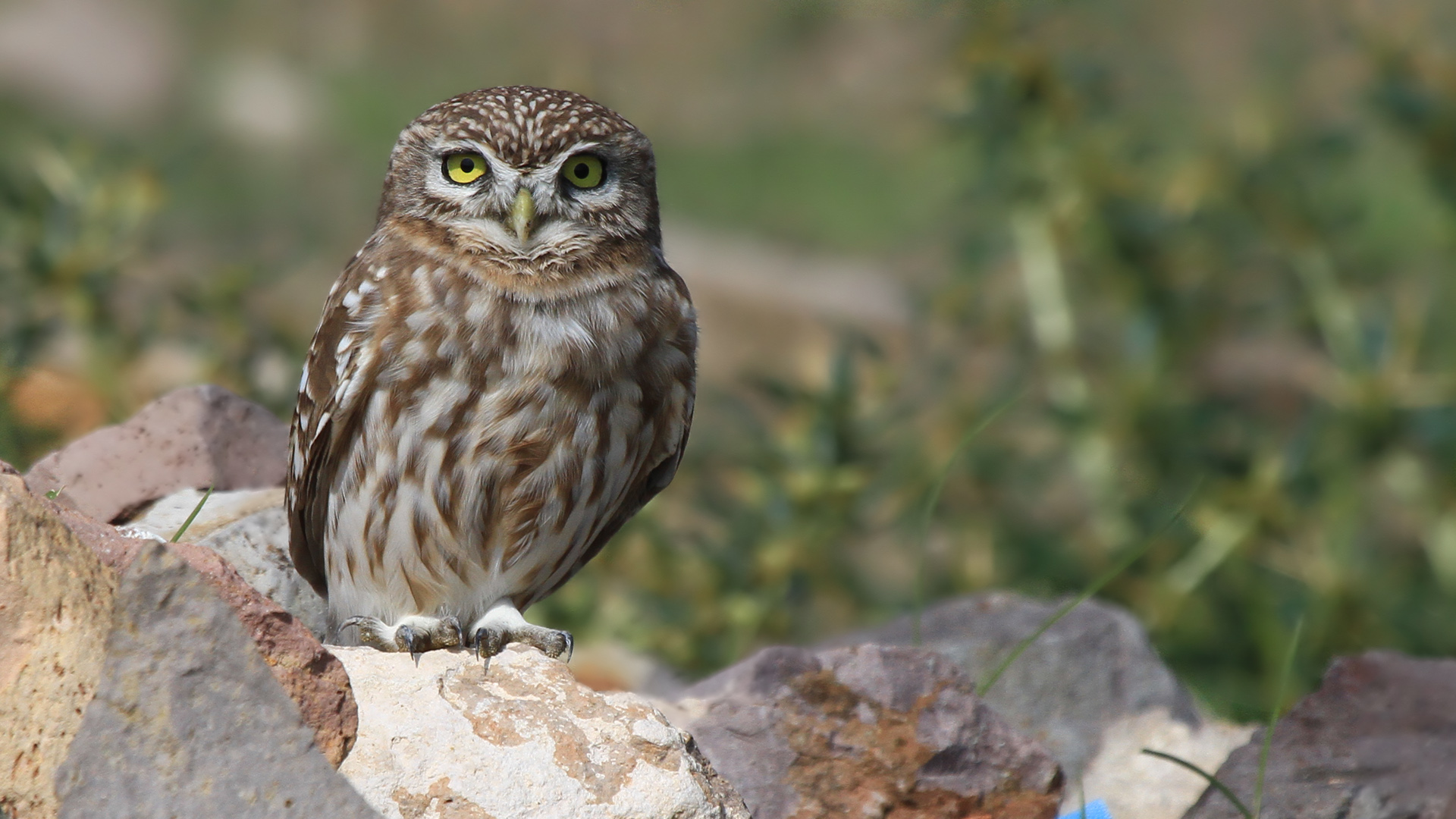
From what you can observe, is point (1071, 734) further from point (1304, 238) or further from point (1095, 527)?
point (1304, 238)

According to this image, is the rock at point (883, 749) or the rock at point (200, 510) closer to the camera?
the rock at point (883, 749)

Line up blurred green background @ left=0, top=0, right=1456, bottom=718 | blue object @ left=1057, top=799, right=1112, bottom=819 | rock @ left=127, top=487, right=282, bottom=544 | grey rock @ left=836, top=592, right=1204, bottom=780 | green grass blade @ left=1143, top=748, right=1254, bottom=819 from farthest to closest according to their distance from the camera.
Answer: blurred green background @ left=0, top=0, right=1456, bottom=718, grey rock @ left=836, top=592, right=1204, bottom=780, rock @ left=127, top=487, right=282, bottom=544, blue object @ left=1057, top=799, right=1112, bottom=819, green grass blade @ left=1143, top=748, right=1254, bottom=819

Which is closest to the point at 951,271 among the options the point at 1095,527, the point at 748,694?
the point at 1095,527

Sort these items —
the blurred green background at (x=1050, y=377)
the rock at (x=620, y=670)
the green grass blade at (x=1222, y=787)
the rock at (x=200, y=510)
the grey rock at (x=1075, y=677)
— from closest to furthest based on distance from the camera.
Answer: the green grass blade at (x=1222, y=787) → the rock at (x=200, y=510) → the grey rock at (x=1075, y=677) → the rock at (x=620, y=670) → the blurred green background at (x=1050, y=377)

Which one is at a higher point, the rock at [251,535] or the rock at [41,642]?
the rock at [41,642]

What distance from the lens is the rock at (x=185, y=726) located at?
1.83 m

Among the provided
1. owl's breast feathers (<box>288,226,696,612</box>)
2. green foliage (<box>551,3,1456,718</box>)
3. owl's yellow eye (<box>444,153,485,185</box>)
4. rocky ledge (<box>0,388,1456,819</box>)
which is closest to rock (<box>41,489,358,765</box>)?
rocky ledge (<box>0,388,1456,819</box>)

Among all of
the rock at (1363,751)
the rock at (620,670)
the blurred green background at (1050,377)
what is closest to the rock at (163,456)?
the blurred green background at (1050,377)

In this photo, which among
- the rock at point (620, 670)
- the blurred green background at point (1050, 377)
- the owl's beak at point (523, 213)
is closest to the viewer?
the owl's beak at point (523, 213)

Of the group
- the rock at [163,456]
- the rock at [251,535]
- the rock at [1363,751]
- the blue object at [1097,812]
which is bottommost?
the blue object at [1097,812]

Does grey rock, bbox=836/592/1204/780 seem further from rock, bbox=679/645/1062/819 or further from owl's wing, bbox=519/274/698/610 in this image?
owl's wing, bbox=519/274/698/610

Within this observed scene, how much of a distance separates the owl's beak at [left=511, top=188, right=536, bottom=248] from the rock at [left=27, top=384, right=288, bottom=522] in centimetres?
93

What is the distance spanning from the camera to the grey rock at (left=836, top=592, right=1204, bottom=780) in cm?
303

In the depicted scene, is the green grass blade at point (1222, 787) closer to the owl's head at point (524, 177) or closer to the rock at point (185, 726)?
the rock at point (185, 726)
